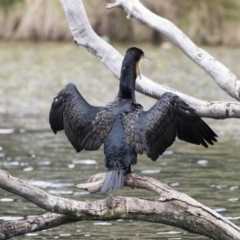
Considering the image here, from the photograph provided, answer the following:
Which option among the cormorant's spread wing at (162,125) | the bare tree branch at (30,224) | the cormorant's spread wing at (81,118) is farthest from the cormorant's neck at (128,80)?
the bare tree branch at (30,224)

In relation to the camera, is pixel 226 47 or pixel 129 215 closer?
pixel 129 215

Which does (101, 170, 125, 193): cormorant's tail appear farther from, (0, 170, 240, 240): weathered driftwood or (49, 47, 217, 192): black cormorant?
(0, 170, 240, 240): weathered driftwood

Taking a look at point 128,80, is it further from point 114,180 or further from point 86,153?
point 86,153

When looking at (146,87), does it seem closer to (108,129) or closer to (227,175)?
(108,129)

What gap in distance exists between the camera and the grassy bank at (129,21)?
2383 centimetres

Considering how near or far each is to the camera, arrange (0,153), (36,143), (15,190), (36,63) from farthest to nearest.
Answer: (36,63)
(36,143)
(0,153)
(15,190)

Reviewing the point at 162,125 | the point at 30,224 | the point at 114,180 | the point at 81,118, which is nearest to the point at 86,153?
the point at 81,118

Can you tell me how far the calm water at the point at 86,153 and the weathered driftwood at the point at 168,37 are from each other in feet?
3.96

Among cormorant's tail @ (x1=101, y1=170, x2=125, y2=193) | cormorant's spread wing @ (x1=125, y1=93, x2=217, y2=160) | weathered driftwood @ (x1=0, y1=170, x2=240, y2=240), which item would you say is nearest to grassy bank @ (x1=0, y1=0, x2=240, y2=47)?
cormorant's spread wing @ (x1=125, y1=93, x2=217, y2=160)

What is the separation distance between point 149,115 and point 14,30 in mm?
18939

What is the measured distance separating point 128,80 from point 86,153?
5.09 m

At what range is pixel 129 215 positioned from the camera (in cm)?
587

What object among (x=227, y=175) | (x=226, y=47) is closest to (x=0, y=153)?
(x=227, y=175)

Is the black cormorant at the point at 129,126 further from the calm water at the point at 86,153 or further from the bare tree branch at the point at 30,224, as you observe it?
the calm water at the point at 86,153
